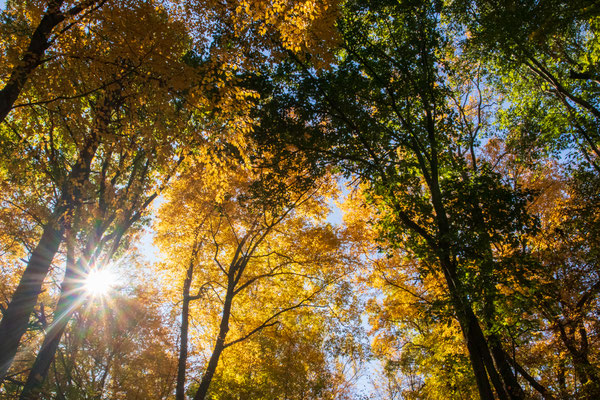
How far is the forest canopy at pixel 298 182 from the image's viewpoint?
5.23 metres

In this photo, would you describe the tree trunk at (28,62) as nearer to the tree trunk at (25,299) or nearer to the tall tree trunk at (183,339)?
the tree trunk at (25,299)

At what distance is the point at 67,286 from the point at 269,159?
596cm

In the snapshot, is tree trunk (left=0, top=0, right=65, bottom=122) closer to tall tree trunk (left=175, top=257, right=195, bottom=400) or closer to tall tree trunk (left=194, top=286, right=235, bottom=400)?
tall tree trunk (left=194, top=286, right=235, bottom=400)

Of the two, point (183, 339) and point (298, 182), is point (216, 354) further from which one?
point (298, 182)

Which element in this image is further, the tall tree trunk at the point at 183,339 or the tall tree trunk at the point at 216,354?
the tall tree trunk at the point at 183,339

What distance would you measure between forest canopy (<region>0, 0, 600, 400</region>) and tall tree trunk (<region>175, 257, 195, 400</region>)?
0.10m

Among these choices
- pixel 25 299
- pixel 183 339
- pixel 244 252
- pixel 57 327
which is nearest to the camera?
pixel 25 299

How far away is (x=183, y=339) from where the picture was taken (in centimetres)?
1053

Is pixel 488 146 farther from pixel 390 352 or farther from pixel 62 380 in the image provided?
pixel 62 380

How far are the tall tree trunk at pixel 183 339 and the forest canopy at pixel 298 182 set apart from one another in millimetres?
98

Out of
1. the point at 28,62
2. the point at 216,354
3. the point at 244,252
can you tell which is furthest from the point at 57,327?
the point at 244,252

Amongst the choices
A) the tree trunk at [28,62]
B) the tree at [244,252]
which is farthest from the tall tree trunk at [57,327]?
the tree trunk at [28,62]

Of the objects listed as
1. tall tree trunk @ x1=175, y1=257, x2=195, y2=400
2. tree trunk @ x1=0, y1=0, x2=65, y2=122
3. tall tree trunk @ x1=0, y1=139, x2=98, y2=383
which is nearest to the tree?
tall tree trunk @ x1=175, y1=257, x2=195, y2=400

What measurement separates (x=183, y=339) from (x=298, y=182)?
673cm
